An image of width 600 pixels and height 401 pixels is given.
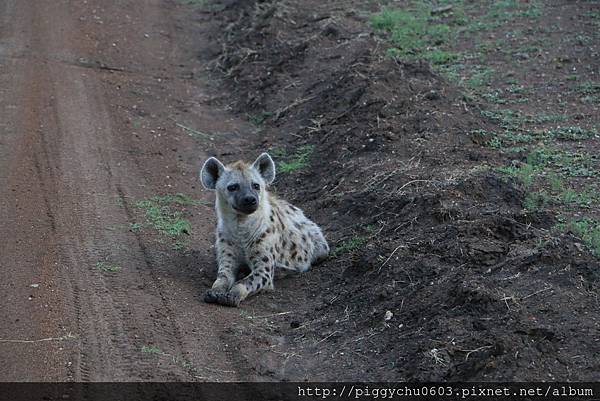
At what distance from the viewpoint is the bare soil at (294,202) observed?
5.93 meters

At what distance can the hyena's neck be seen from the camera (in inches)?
311

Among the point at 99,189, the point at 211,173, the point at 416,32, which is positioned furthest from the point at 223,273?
the point at 416,32

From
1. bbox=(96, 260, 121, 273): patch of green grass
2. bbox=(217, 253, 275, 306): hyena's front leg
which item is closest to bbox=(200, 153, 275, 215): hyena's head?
bbox=(217, 253, 275, 306): hyena's front leg

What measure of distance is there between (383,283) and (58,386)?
266 centimetres

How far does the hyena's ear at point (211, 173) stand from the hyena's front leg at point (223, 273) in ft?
1.72

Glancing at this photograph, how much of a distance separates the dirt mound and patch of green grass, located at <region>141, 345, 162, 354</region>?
0.66 m

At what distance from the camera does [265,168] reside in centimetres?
812

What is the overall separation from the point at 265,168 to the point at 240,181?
40 cm

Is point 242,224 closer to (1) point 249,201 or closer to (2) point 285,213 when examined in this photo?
(1) point 249,201

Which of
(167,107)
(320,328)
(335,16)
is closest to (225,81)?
(167,107)

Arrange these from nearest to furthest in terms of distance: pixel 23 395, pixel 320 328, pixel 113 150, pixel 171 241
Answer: pixel 23 395
pixel 320 328
pixel 171 241
pixel 113 150

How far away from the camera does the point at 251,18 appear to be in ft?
48.4

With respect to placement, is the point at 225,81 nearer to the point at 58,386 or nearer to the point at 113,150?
the point at 113,150

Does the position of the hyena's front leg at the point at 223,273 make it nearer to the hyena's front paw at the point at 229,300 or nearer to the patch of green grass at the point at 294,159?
the hyena's front paw at the point at 229,300
